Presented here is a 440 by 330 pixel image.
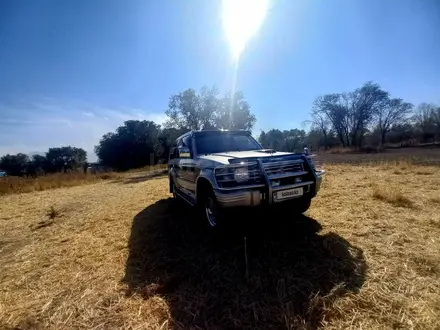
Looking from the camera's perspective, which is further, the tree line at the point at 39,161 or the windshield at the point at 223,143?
the tree line at the point at 39,161

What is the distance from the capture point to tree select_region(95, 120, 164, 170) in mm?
42406

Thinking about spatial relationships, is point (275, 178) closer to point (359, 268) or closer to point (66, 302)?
point (359, 268)

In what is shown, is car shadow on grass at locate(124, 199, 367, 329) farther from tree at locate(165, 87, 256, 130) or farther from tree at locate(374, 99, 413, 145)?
tree at locate(374, 99, 413, 145)

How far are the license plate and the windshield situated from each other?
1801 millimetres

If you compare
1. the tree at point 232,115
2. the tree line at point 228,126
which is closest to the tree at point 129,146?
the tree line at point 228,126

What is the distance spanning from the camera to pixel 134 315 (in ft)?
8.12

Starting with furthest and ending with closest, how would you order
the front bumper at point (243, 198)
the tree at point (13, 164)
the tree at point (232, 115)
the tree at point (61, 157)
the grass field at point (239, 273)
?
1. the tree at point (61, 157)
2. the tree at point (13, 164)
3. the tree at point (232, 115)
4. the front bumper at point (243, 198)
5. the grass field at point (239, 273)

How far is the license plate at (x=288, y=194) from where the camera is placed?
3575mm

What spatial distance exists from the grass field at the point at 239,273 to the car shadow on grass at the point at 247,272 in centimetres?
1

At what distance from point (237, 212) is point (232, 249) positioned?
0.53 m

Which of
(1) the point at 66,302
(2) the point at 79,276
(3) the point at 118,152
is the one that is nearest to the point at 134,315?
(1) the point at 66,302

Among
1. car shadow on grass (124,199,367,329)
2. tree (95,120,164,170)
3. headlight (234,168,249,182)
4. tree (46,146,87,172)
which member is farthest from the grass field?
tree (46,146,87,172)

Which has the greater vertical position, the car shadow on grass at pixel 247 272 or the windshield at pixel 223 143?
the windshield at pixel 223 143

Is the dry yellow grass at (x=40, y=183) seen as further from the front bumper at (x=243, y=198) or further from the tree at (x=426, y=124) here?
the tree at (x=426, y=124)
